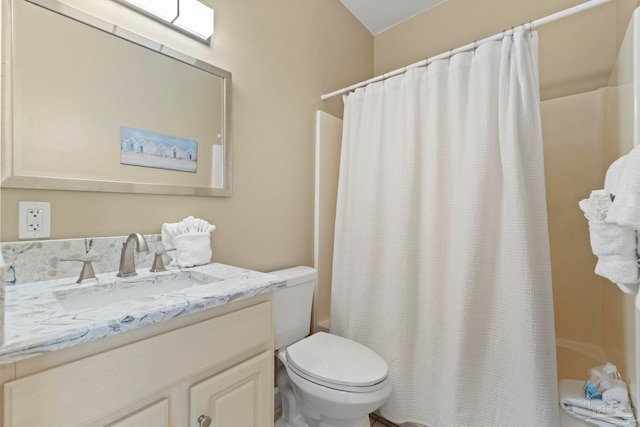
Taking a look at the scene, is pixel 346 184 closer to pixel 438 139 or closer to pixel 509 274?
pixel 438 139

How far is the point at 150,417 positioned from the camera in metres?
0.65

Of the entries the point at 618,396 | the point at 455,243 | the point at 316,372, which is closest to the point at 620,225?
the point at 455,243

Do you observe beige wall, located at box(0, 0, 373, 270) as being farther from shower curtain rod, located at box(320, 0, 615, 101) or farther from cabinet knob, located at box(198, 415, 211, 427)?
cabinet knob, located at box(198, 415, 211, 427)

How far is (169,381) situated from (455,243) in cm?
124

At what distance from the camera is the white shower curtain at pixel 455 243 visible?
1225 mm

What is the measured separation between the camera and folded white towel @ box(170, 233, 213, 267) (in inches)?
45.3

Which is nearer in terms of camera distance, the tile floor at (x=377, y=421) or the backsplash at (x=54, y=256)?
the backsplash at (x=54, y=256)

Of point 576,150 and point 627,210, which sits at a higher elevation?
point 576,150

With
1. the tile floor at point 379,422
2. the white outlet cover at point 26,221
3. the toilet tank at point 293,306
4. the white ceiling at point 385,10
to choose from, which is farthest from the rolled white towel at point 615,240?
the white ceiling at point 385,10

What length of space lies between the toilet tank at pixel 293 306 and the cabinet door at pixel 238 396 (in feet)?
1.62

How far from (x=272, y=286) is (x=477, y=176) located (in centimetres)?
104

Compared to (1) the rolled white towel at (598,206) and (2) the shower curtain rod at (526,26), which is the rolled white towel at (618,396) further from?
(2) the shower curtain rod at (526,26)

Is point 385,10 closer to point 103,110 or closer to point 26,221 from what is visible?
point 103,110

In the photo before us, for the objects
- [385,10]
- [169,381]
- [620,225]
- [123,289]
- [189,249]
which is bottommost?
[169,381]
